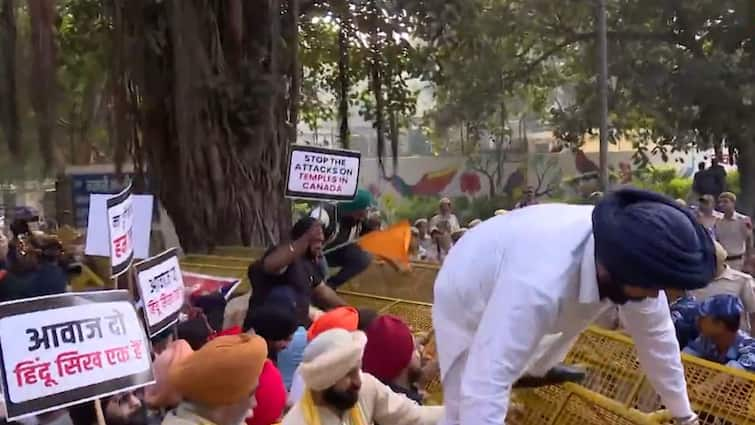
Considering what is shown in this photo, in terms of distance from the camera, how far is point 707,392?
3254mm

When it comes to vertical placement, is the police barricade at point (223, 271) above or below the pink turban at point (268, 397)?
below

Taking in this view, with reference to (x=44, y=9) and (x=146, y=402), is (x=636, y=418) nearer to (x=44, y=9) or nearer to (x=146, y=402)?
(x=146, y=402)

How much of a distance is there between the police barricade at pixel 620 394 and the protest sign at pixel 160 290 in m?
1.71

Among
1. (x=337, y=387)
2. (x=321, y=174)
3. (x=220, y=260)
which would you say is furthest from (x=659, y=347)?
(x=220, y=260)

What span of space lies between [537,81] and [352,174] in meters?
11.0

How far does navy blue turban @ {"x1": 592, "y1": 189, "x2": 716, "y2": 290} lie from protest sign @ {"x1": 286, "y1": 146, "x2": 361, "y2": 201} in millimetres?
4686

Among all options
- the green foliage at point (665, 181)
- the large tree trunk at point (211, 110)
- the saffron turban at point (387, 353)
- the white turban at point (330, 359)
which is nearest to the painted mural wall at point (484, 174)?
the green foliage at point (665, 181)

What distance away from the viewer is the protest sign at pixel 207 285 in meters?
6.24

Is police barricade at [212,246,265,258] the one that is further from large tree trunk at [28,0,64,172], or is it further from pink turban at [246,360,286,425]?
pink turban at [246,360,286,425]

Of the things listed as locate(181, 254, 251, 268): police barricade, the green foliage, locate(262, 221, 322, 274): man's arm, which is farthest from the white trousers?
the green foliage

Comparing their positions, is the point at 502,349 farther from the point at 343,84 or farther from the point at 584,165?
the point at 584,165

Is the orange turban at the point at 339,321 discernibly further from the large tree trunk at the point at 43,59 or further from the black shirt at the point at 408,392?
the large tree trunk at the point at 43,59

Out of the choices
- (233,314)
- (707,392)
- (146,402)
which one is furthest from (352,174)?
(707,392)

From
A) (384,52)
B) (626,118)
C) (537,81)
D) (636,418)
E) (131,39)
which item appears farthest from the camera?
(537,81)
